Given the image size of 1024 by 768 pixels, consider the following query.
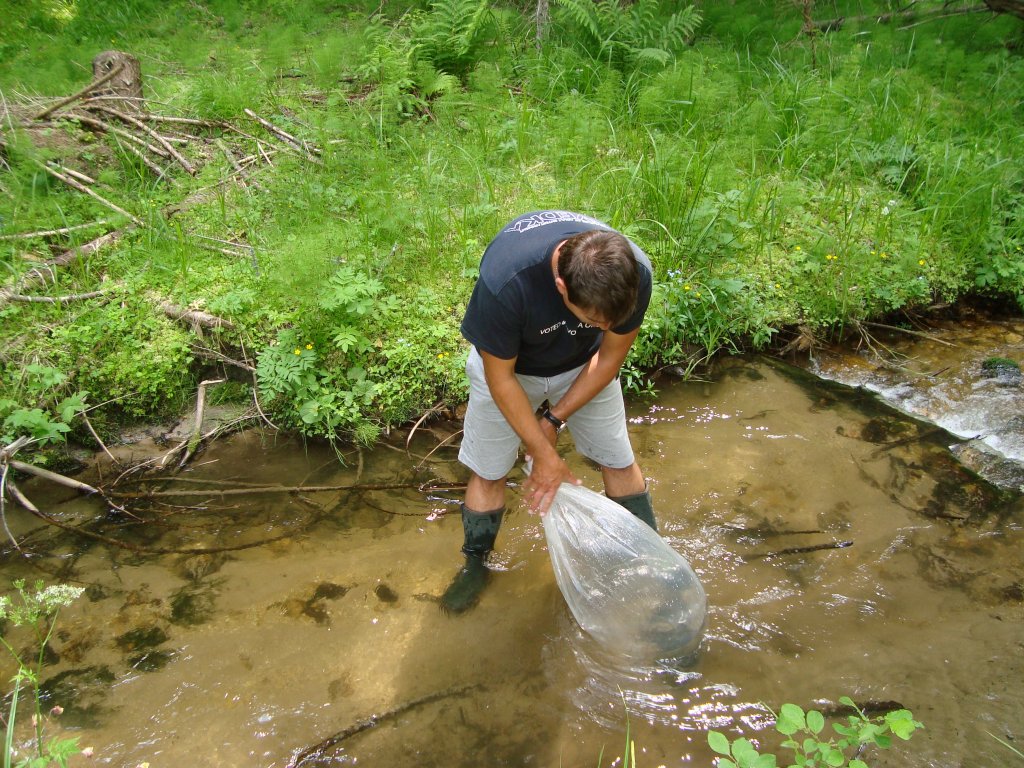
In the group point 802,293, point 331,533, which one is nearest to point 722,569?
point 331,533

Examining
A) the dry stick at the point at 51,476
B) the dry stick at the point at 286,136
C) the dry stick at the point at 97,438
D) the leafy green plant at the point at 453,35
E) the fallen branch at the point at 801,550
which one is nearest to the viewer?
the fallen branch at the point at 801,550

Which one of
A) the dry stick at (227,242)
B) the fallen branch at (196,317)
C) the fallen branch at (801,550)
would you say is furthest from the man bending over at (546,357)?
the dry stick at (227,242)

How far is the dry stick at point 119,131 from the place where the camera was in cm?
480

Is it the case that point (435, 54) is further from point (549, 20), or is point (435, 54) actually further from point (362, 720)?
point (362, 720)

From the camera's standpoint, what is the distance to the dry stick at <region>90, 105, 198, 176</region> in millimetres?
4844

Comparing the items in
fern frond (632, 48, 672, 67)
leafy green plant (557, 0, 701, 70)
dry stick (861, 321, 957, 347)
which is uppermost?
leafy green plant (557, 0, 701, 70)

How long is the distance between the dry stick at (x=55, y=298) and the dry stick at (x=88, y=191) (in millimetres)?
610

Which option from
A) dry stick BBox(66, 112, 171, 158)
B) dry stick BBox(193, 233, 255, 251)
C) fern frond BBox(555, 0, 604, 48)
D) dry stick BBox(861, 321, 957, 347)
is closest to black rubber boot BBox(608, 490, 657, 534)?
dry stick BBox(861, 321, 957, 347)

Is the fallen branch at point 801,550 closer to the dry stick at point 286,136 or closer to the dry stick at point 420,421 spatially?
the dry stick at point 420,421

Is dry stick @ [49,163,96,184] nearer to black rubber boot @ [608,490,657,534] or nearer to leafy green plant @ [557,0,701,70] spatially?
leafy green plant @ [557,0,701,70]

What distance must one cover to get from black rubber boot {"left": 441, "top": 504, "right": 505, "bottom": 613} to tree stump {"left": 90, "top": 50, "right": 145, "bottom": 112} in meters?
4.62

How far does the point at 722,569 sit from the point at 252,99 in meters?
5.20

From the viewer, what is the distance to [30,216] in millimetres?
4102

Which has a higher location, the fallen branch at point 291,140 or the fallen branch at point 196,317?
the fallen branch at point 291,140
